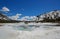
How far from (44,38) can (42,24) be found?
7.11 ft

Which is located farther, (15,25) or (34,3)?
(15,25)

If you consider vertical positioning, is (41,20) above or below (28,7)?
below

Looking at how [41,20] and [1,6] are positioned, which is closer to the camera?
[1,6]

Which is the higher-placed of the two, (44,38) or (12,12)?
(12,12)

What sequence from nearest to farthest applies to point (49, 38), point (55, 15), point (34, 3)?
point (49, 38)
point (34, 3)
point (55, 15)

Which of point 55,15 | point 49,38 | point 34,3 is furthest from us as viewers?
point 55,15

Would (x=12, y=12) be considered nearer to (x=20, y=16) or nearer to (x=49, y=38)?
(x=20, y=16)

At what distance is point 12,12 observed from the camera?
5.26m

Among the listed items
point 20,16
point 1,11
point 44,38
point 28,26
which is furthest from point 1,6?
point 44,38

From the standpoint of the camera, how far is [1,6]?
529 centimetres

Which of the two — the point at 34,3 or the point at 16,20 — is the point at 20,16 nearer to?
the point at 16,20

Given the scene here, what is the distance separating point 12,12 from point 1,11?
49 centimetres

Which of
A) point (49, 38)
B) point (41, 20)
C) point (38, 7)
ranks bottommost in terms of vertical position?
point (49, 38)

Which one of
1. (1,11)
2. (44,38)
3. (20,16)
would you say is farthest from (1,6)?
(44,38)
